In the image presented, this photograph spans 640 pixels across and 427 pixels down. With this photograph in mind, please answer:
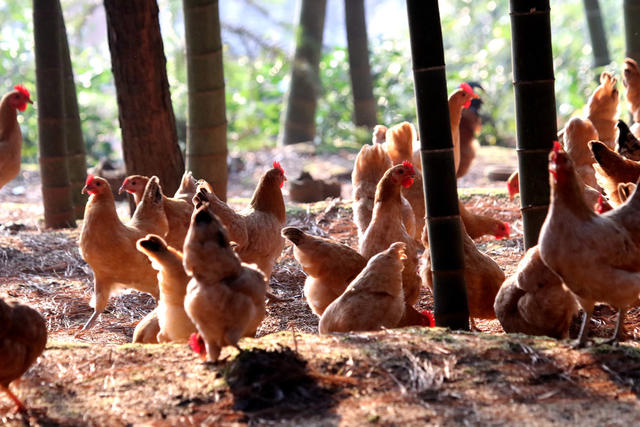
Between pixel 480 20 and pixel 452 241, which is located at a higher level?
pixel 480 20

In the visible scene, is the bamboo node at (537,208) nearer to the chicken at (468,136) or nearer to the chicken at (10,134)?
the chicken at (468,136)

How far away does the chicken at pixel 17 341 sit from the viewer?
3064 millimetres

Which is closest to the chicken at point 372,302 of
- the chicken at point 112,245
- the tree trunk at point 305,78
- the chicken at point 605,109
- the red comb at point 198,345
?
the red comb at point 198,345

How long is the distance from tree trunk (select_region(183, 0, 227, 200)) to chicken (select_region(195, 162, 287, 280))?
4.81 feet

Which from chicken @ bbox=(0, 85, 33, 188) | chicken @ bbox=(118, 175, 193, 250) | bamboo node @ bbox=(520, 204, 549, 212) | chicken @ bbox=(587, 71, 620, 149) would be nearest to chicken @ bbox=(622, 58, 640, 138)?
chicken @ bbox=(587, 71, 620, 149)

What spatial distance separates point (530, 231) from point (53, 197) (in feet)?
17.0

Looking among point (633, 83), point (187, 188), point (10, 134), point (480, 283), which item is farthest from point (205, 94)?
point (633, 83)

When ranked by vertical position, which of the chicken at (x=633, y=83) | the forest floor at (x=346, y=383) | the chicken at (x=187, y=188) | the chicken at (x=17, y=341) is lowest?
the forest floor at (x=346, y=383)

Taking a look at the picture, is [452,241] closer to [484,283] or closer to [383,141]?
[484,283]

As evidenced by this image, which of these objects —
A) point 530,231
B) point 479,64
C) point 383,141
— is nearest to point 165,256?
point 530,231

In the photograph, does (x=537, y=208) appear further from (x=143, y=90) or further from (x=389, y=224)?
(x=143, y=90)

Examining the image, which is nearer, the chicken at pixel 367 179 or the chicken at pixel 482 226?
the chicken at pixel 367 179

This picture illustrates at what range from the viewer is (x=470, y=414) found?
9.33ft

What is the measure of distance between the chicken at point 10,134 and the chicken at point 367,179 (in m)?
3.54
